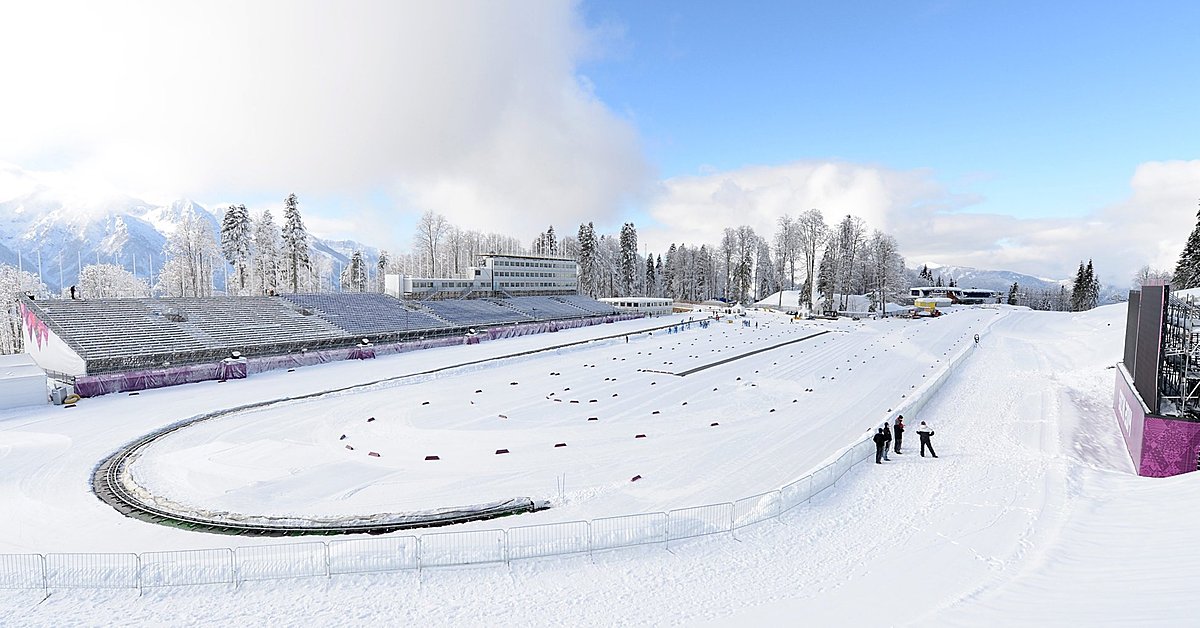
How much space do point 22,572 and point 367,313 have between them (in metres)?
39.4

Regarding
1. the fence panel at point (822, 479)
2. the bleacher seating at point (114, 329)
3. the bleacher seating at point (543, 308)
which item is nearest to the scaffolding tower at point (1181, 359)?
the fence panel at point (822, 479)

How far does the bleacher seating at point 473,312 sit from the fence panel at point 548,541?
40944mm

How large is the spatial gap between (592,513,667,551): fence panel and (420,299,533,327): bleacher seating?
41.6 metres

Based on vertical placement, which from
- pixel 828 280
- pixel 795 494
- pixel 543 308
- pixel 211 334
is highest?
pixel 828 280

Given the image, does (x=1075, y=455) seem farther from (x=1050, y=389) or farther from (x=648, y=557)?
(x=648, y=557)

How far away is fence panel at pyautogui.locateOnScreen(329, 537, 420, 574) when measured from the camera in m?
8.77

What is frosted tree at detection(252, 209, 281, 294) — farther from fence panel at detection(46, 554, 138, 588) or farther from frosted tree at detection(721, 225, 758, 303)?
frosted tree at detection(721, 225, 758, 303)

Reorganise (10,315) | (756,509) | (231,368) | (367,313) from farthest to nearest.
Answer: (10,315) < (367,313) < (231,368) < (756,509)

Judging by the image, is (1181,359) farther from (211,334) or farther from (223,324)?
(223,324)

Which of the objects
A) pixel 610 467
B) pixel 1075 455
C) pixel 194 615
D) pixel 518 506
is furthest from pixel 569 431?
pixel 1075 455

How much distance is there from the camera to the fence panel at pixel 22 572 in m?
8.36

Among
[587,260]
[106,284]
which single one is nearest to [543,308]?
[587,260]

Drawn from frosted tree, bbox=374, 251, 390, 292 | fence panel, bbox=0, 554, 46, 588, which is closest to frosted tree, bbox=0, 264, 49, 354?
frosted tree, bbox=374, 251, 390, 292

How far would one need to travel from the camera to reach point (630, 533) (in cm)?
968
